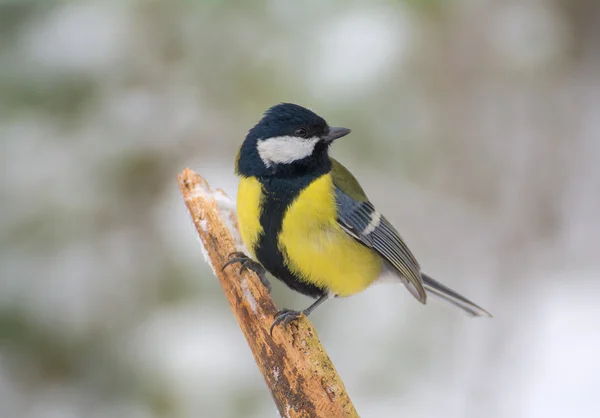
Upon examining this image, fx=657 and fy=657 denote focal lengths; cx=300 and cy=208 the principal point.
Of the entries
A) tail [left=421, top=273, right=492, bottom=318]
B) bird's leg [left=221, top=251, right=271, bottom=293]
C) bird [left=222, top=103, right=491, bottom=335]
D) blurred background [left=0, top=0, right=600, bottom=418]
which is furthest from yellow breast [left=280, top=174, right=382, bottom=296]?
blurred background [left=0, top=0, right=600, bottom=418]

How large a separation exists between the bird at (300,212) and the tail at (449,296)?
247 millimetres

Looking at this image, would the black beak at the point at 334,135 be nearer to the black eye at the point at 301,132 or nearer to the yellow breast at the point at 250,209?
the black eye at the point at 301,132

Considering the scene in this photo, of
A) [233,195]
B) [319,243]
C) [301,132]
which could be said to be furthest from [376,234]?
[233,195]

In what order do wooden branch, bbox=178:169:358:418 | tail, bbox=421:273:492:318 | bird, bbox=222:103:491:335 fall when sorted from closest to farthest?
wooden branch, bbox=178:169:358:418, bird, bbox=222:103:491:335, tail, bbox=421:273:492:318

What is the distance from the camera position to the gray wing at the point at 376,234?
1.37m

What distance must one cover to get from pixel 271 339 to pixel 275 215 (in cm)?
25

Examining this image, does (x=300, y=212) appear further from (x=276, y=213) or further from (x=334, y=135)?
(x=334, y=135)

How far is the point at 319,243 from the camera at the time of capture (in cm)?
132

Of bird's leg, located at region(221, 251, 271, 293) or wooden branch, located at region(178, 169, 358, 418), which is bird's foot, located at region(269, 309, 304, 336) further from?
bird's leg, located at region(221, 251, 271, 293)

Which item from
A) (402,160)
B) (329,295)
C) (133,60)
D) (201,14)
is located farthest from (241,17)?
(329,295)

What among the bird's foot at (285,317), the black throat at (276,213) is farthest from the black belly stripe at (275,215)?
the bird's foot at (285,317)

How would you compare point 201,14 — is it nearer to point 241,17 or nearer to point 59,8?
point 241,17

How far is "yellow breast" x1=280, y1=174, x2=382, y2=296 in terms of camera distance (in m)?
1.30

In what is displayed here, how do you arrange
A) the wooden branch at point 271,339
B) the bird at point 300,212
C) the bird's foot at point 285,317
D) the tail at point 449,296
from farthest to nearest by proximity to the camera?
the tail at point 449,296 < the bird at point 300,212 < the bird's foot at point 285,317 < the wooden branch at point 271,339
